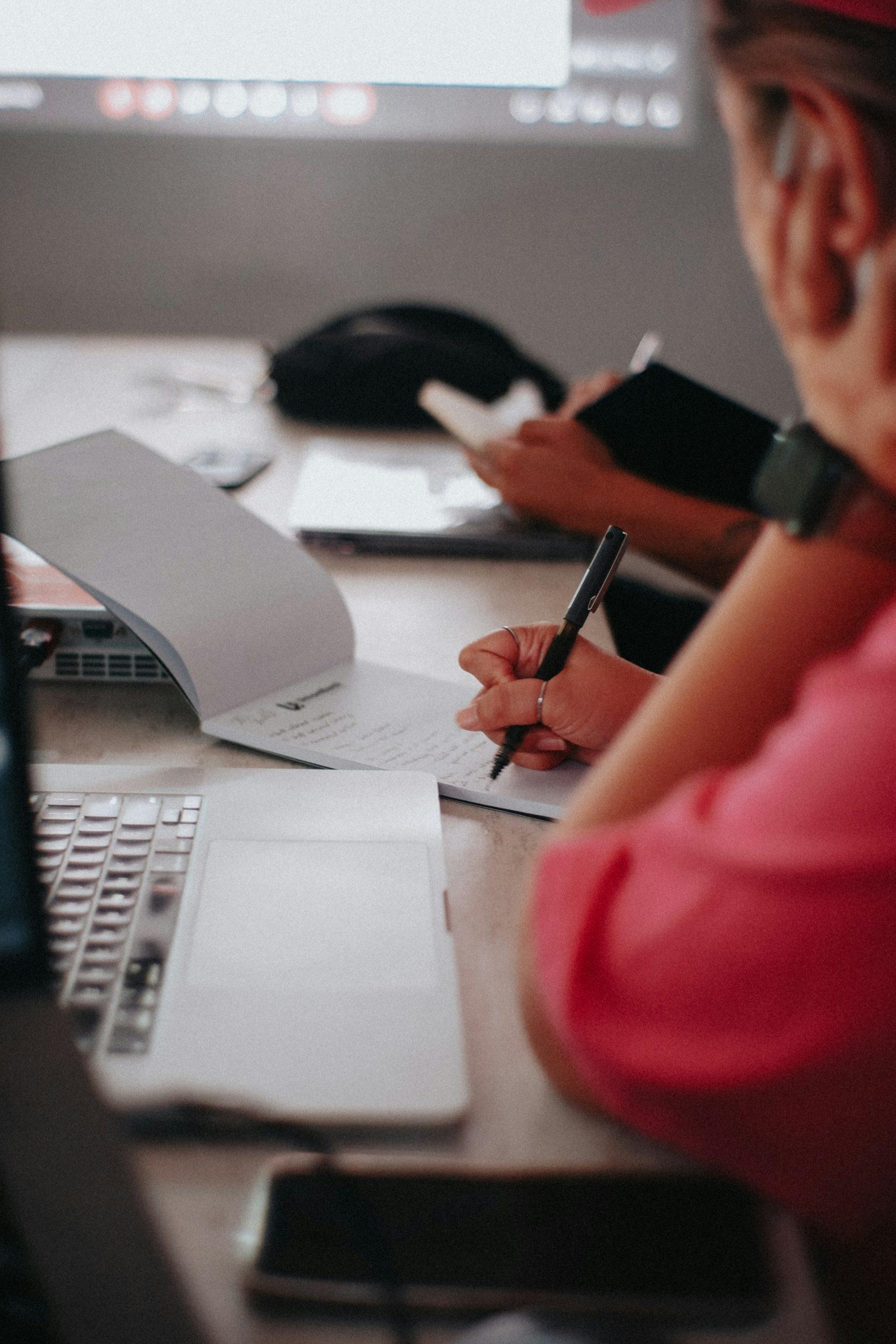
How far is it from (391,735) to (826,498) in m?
0.35

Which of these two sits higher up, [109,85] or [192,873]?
[109,85]

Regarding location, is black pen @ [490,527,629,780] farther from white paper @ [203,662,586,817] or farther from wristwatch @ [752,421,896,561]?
wristwatch @ [752,421,896,561]

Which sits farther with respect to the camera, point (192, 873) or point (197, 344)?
point (197, 344)

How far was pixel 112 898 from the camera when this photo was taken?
0.50 meters

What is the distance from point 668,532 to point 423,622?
0.96 ft

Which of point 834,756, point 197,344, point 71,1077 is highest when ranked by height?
point 834,756

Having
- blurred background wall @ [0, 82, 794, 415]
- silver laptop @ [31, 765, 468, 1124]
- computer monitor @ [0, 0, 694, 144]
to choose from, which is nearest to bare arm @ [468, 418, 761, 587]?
silver laptop @ [31, 765, 468, 1124]

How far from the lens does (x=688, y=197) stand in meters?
2.40

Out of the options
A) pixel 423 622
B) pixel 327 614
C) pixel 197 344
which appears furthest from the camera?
pixel 197 344

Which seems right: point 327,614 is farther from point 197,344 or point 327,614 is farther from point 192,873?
point 197,344

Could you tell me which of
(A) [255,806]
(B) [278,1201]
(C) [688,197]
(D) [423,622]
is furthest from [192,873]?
(C) [688,197]

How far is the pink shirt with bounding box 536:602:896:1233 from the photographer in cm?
34

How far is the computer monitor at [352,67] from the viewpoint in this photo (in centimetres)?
202

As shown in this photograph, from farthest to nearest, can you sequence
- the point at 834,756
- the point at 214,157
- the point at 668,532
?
the point at 214,157, the point at 668,532, the point at 834,756
